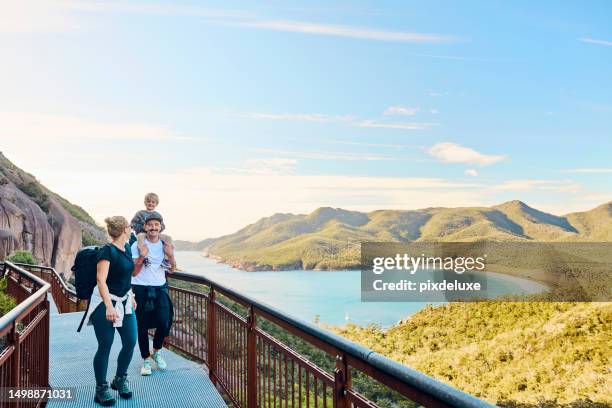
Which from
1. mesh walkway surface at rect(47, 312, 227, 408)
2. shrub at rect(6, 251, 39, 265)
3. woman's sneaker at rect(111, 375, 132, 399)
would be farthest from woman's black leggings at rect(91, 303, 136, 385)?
shrub at rect(6, 251, 39, 265)

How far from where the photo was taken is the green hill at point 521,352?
30.4 m

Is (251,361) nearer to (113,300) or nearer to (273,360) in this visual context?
(273,360)

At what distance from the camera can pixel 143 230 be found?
5.03 m

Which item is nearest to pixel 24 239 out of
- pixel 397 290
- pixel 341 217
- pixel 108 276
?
pixel 108 276

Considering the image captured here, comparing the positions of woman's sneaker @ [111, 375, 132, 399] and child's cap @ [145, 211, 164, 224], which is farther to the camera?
child's cap @ [145, 211, 164, 224]

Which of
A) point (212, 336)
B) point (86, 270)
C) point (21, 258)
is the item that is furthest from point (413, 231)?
point (86, 270)

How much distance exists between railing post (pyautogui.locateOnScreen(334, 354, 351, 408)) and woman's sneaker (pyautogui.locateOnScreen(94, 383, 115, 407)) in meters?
2.92

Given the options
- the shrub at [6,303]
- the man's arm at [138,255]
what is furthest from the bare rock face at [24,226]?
the man's arm at [138,255]

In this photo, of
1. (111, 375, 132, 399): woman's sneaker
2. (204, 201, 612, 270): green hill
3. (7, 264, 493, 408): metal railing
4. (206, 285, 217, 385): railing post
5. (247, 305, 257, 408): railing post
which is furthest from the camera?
(204, 201, 612, 270): green hill

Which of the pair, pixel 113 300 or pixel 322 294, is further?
pixel 322 294

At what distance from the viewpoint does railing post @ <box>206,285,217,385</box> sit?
528cm

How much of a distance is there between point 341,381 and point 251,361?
1854mm

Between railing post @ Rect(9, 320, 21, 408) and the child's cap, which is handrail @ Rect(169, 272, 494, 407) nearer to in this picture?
railing post @ Rect(9, 320, 21, 408)

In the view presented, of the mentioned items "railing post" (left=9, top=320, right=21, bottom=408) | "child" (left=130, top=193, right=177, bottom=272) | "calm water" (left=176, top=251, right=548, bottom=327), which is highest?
"child" (left=130, top=193, right=177, bottom=272)
